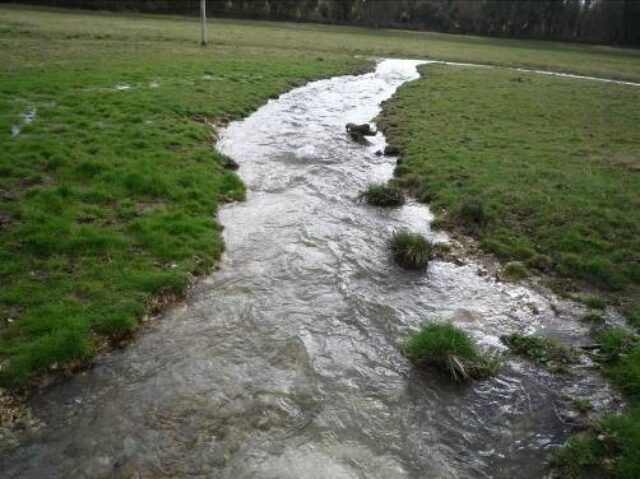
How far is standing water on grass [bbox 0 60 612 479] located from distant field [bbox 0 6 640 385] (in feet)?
3.24

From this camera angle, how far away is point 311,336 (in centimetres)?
962

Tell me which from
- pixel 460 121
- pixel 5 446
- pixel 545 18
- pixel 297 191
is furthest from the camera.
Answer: pixel 545 18

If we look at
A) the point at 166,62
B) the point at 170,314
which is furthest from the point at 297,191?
the point at 166,62

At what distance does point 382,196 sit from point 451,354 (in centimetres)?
819

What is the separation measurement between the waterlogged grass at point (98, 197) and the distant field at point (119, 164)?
40 millimetres

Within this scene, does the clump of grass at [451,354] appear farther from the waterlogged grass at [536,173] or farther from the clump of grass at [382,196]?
the clump of grass at [382,196]

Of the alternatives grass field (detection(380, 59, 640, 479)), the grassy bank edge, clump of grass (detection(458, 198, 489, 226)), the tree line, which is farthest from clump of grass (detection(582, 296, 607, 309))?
the tree line

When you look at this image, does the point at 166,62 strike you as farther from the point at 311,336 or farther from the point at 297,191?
the point at 311,336

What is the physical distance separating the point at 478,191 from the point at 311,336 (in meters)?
9.98

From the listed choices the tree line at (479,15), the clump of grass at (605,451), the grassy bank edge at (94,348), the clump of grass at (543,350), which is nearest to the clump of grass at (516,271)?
the clump of grass at (543,350)

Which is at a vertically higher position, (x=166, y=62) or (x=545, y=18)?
(x=545, y=18)

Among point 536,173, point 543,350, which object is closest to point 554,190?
point 536,173

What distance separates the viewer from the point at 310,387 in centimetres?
834

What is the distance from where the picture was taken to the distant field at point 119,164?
31.6ft
